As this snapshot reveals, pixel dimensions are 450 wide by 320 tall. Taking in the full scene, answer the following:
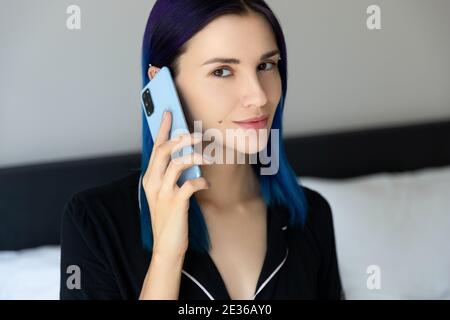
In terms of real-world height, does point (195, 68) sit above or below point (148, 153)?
above

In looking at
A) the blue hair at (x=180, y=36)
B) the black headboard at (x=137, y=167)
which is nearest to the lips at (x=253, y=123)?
the blue hair at (x=180, y=36)

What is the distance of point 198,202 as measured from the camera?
0.83m

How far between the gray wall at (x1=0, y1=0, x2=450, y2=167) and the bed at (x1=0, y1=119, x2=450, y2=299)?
0.06 meters

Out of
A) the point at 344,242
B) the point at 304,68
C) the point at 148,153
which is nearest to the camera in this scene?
the point at 148,153

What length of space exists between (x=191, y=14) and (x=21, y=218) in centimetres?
70

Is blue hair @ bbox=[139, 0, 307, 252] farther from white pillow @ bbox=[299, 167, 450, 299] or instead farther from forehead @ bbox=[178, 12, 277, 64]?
white pillow @ bbox=[299, 167, 450, 299]

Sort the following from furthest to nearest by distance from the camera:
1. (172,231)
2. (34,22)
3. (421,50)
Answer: (421,50) < (34,22) < (172,231)

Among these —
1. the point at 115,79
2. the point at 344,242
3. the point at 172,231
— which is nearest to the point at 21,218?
the point at 115,79

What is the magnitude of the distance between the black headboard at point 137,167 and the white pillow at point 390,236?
97mm

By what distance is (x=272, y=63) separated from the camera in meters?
0.75

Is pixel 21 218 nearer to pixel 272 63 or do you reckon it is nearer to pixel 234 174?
pixel 234 174

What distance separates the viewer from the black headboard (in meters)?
1.16

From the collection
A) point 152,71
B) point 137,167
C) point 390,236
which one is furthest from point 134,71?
point 390,236

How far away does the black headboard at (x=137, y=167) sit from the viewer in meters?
1.16
